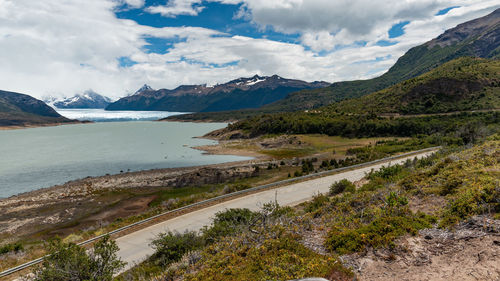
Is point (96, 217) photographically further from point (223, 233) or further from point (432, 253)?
point (432, 253)

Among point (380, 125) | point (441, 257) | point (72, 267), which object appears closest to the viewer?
point (441, 257)

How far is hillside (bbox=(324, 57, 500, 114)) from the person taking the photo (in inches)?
3113

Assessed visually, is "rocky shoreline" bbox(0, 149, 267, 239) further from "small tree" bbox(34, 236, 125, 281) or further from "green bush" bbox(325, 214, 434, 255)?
"green bush" bbox(325, 214, 434, 255)

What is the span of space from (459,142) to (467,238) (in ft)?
144

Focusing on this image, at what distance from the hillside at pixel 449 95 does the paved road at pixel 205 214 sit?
71.8m

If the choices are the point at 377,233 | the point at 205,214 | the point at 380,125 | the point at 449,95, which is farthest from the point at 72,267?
the point at 449,95

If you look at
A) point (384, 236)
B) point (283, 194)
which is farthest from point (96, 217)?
point (384, 236)

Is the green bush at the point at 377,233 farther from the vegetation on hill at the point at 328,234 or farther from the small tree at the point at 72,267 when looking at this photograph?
the small tree at the point at 72,267

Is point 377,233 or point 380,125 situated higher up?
point 380,125

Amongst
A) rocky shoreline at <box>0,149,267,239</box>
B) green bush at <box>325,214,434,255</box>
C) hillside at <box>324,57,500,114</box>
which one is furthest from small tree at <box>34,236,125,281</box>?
hillside at <box>324,57,500,114</box>

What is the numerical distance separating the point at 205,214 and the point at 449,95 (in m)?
96.9

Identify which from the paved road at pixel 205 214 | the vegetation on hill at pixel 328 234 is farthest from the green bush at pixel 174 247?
the paved road at pixel 205 214

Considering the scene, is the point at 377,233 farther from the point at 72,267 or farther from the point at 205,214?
the point at 205,214

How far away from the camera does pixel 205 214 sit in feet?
60.1
